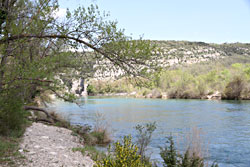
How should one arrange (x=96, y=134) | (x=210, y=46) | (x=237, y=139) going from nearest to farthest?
(x=96, y=134), (x=237, y=139), (x=210, y=46)

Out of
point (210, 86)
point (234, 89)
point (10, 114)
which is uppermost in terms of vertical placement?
point (210, 86)

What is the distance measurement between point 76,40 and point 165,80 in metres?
67.5

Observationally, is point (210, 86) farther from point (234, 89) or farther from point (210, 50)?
point (210, 50)

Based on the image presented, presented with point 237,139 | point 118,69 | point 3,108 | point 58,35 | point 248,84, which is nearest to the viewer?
point 58,35

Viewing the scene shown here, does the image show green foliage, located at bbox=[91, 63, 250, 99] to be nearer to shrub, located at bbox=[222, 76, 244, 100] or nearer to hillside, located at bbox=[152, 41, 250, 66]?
shrub, located at bbox=[222, 76, 244, 100]

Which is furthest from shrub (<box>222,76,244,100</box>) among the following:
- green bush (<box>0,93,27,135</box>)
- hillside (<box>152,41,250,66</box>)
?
hillside (<box>152,41,250,66</box>)

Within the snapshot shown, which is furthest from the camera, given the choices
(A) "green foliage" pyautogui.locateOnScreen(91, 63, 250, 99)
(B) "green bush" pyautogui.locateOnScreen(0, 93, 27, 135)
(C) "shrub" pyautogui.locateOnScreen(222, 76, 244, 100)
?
(A) "green foliage" pyautogui.locateOnScreen(91, 63, 250, 99)

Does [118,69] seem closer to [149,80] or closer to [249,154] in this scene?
[149,80]

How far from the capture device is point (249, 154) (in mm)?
11688

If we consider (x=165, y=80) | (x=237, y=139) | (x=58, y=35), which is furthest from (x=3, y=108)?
(x=165, y=80)

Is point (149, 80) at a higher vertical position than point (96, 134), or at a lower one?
higher

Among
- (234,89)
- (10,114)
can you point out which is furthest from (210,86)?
(10,114)

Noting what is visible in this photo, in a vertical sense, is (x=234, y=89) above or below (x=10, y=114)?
above

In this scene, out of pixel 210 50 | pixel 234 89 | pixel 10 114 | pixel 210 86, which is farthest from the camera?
pixel 210 50
